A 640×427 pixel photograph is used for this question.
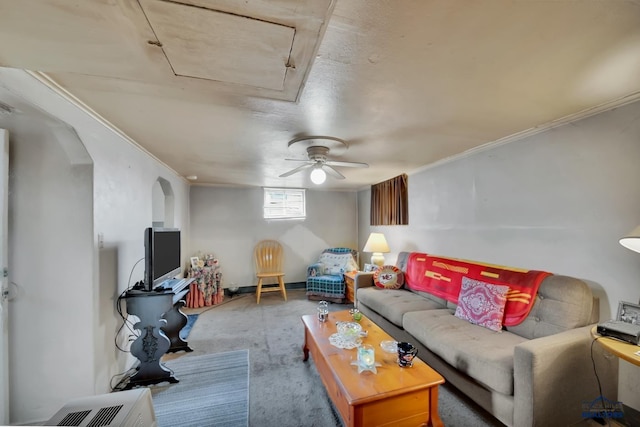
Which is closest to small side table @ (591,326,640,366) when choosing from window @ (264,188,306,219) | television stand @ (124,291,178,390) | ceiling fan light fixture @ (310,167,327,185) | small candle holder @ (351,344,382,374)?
small candle holder @ (351,344,382,374)

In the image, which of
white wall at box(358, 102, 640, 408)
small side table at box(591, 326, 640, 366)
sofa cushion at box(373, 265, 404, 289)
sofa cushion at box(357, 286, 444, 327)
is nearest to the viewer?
small side table at box(591, 326, 640, 366)

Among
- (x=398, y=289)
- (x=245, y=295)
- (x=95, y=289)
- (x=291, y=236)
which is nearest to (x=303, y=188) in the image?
(x=291, y=236)

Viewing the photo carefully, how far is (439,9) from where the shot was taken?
35.3 inches

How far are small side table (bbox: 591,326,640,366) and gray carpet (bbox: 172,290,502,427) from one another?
0.84 metres

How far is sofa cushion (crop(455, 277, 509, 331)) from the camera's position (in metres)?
2.10

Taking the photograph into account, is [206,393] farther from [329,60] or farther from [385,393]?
[329,60]

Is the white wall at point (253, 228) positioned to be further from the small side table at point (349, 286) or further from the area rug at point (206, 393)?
the area rug at point (206, 393)

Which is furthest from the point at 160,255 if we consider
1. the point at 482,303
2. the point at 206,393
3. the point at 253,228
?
the point at 482,303

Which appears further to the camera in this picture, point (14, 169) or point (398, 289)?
point (398, 289)

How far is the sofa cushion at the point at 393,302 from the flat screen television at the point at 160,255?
2.27 metres

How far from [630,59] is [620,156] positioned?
80 centimetres

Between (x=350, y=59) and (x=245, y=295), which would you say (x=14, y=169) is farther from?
(x=245, y=295)

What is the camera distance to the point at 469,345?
181 centimetres

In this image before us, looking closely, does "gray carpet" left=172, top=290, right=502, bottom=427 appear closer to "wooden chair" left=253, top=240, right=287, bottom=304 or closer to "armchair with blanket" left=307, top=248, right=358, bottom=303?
"armchair with blanket" left=307, top=248, right=358, bottom=303
